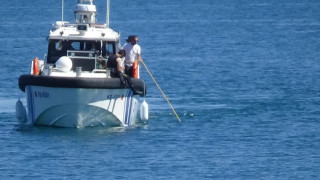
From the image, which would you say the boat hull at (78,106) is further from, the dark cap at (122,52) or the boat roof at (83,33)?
the boat roof at (83,33)

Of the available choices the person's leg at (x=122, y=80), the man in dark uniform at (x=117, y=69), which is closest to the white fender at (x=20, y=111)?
the man in dark uniform at (x=117, y=69)

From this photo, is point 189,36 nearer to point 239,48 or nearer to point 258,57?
point 239,48

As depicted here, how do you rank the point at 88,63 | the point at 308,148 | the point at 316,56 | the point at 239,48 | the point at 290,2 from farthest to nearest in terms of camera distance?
the point at 290,2 < the point at 239,48 < the point at 316,56 < the point at 88,63 < the point at 308,148

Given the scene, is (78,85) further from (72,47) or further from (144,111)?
→ (144,111)

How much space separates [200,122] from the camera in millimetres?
43906

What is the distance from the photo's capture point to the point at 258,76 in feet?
192

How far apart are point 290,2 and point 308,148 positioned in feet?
337

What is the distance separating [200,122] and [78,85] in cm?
529

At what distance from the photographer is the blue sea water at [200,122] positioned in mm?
36594

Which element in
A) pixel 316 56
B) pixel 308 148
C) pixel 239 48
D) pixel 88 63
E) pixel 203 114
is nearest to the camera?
pixel 308 148

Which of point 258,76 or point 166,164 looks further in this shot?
point 258,76

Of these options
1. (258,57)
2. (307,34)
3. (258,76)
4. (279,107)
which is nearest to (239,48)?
(258,57)

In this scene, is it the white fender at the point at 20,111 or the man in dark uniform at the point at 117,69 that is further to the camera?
the white fender at the point at 20,111

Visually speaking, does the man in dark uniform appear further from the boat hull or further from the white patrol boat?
the boat hull
